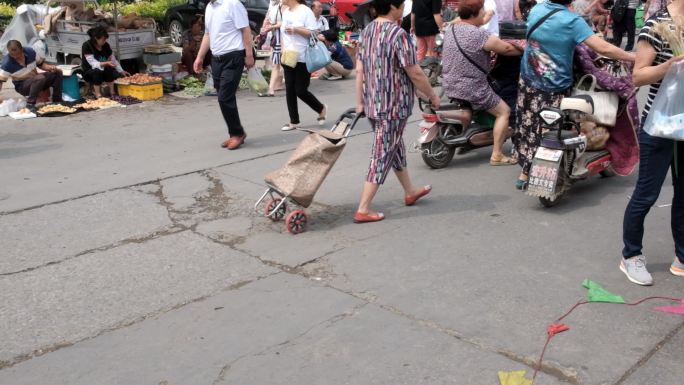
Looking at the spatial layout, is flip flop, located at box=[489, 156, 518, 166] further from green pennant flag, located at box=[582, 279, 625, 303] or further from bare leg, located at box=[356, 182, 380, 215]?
green pennant flag, located at box=[582, 279, 625, 303]

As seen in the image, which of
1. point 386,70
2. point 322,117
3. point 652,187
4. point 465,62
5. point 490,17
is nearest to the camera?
point 652,187

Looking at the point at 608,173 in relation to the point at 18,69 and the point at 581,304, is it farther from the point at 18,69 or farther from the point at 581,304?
the point at 18,69

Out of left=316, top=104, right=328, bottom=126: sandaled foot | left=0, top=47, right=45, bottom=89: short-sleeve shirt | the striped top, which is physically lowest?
left=316, top=104, right=328, bottom=126: sandaled foot

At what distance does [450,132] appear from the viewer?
756 centimetres

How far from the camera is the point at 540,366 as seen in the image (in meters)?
3.72

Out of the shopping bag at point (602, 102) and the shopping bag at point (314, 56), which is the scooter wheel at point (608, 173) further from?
the shopping bag at point (314, 56)

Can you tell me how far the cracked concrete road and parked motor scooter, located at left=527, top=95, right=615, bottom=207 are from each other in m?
0.25

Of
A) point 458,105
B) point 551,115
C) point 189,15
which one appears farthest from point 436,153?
point 189,15

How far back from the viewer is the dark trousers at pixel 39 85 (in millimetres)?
10898

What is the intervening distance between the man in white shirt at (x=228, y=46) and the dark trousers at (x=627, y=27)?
10.2 meters

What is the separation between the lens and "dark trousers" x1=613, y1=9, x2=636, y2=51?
1551cm

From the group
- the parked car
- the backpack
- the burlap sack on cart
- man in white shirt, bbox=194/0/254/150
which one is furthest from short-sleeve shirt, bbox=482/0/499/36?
the parked car

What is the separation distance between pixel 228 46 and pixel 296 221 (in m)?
3.43

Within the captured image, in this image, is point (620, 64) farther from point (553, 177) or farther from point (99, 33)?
point (99, 33)
